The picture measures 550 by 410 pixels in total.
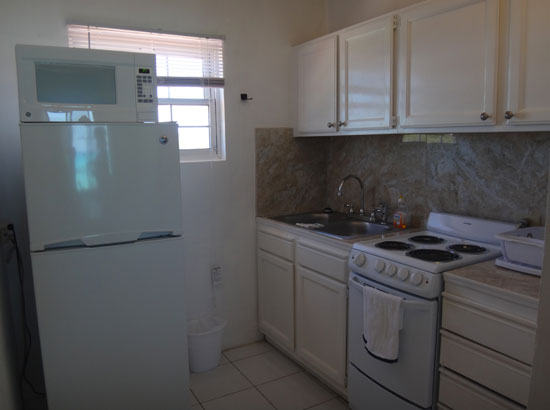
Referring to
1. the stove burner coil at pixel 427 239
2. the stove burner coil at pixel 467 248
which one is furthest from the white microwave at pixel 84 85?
the stove burner coil at pixel 467 248

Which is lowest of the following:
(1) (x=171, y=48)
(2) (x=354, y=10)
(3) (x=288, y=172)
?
(3) (x=288, y=172)

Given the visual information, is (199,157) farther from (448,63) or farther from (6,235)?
(448,63)

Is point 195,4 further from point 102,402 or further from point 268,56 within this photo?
point 102,402

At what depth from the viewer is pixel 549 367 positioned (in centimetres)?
65

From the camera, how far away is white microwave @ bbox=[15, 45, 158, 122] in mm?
1896

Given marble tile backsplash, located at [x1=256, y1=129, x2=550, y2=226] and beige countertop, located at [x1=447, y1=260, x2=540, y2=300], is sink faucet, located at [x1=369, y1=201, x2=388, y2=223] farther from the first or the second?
beige countertop, located at [x1=447, y1=260, x2=540, y2=300]

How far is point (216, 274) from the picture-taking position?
309 cm

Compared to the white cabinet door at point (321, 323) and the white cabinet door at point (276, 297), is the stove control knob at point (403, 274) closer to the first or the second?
the white cabinet door at point (321, 323)

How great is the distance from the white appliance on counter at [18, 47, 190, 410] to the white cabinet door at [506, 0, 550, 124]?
1532 mm

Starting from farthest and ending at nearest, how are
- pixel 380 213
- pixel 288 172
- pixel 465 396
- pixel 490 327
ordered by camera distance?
pixel 288 172
pixel 380 213
pixel 465 396
pixel 490 327

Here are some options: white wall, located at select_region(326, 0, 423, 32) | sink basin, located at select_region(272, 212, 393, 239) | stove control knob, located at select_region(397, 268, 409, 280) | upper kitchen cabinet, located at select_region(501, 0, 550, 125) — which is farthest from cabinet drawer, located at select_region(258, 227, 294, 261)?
white wall, located at select_region(326, 0, 423, 32)

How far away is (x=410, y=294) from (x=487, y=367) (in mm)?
407

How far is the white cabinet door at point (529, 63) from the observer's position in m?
1.70

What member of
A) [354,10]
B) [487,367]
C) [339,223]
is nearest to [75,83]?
[339,223]
